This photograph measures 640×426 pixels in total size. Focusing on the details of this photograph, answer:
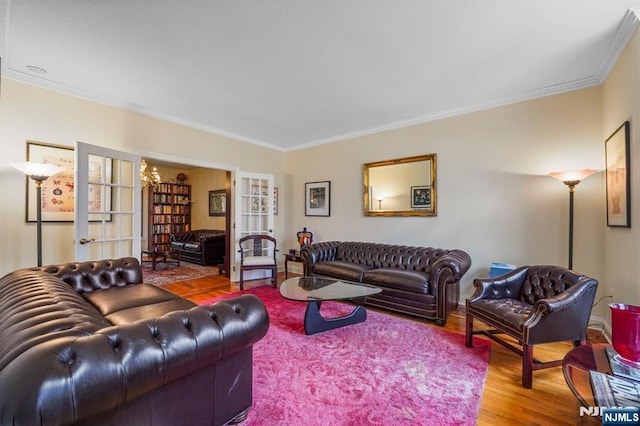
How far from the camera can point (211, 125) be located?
4.81 meters

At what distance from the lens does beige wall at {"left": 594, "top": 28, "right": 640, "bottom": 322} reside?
89.2 inches

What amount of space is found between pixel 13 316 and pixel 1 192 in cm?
260

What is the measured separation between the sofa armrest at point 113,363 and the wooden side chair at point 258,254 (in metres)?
3.27

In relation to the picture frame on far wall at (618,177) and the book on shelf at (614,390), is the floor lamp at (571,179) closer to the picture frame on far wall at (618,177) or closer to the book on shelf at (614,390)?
the picture frame on far wall at (618,177)

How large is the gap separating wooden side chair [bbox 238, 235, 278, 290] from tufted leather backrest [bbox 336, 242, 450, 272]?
1.21 m

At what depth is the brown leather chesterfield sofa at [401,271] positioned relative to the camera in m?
3.20

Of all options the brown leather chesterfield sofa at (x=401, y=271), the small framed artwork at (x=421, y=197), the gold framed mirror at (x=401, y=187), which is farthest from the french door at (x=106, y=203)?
the small framed artwork at (x=421, y=197)

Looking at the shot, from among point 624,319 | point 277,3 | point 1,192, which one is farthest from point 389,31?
point 1,192

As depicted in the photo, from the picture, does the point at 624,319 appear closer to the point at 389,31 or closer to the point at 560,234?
the point at 560,234

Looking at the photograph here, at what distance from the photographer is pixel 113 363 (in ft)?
3.50

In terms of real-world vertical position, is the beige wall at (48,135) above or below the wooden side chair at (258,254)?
above

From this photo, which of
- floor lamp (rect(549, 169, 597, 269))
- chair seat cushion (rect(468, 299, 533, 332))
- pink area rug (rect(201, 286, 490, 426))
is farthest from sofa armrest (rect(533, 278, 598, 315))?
floor lamp (rect(549, 169, 597, 269))

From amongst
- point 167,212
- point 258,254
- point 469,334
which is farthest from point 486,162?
point 167,212

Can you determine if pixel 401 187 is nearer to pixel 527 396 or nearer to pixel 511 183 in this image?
pixel 511 183
